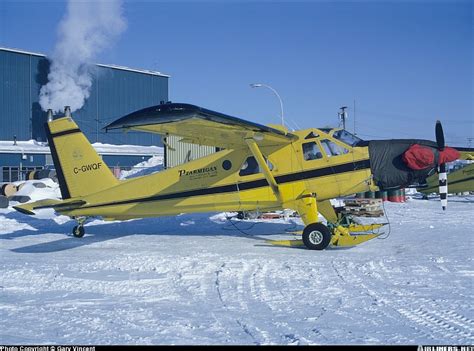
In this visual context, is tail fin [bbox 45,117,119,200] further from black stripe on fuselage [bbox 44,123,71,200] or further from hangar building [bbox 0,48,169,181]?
hangar building [bbox 0,48,169,181]

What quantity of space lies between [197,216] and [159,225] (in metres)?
2.14

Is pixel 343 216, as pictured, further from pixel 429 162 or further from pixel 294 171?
pixel 429 162

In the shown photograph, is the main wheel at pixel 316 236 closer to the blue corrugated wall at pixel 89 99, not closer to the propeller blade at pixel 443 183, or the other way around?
the propeller blade at pixel 443 183

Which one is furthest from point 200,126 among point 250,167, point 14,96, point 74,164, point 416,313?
point 14,96

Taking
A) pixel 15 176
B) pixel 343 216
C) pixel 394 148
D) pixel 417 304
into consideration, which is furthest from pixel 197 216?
pixel 15 176

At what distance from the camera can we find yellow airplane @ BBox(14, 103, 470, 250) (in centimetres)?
1034

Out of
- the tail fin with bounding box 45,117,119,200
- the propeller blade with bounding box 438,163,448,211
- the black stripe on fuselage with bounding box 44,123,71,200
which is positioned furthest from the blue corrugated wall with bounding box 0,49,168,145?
the propeller blade with bounding box 438,163,448,211

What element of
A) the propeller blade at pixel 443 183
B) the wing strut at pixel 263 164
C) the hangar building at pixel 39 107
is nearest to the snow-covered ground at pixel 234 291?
the propeller blade at pixel 443 183

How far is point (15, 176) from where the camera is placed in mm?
44312

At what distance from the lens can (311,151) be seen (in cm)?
1108

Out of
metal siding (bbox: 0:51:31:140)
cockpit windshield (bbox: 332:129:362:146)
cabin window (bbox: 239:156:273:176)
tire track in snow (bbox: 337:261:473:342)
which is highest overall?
metal siding (bbox: 0:51:31:140)

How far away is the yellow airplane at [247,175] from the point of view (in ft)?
33.9

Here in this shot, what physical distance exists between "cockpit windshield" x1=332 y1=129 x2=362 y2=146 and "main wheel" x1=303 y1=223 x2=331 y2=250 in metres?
2.08

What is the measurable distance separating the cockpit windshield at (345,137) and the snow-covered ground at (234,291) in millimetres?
2366
